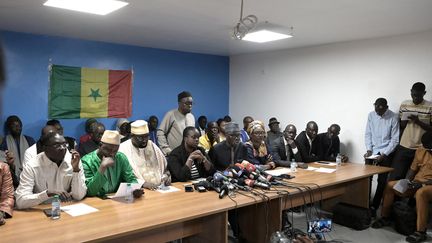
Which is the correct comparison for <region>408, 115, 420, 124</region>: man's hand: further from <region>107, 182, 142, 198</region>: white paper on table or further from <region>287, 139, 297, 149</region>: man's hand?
<region>107, 182, 142, 198</region>: white paper on table

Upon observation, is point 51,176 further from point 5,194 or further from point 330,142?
point 330,142

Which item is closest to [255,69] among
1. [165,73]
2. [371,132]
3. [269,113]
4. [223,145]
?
[269,113]

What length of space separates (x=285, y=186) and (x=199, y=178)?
0.93 metres

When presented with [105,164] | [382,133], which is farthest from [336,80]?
[105,164]

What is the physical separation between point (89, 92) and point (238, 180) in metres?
4.04

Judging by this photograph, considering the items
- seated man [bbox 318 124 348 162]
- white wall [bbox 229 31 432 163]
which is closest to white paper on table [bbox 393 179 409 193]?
seated man [bbox 318 124 348 162]

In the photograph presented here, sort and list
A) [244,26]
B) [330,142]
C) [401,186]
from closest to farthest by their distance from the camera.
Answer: [244,26], [401,186], [330,142]

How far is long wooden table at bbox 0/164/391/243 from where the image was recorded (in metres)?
2.27

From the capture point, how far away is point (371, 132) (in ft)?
18.9

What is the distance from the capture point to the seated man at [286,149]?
4.88m

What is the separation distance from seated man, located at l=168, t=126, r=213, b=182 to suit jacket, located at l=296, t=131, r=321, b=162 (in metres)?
2.00

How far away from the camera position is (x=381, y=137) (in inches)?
218

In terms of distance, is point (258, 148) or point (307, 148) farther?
point (307, 148)

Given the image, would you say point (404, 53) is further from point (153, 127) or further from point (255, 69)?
point (153, 127)
